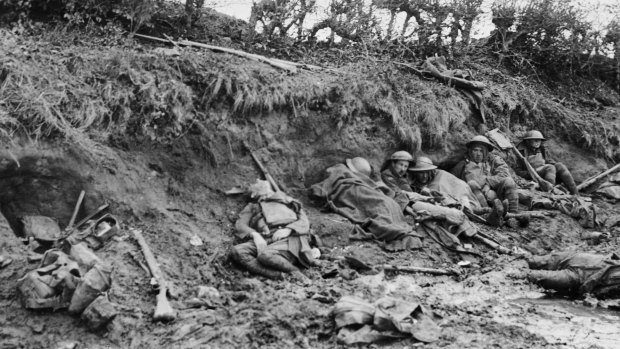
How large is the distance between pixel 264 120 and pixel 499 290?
3.94 metres

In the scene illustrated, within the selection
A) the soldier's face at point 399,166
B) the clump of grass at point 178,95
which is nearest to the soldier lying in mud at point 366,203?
the soldier's face at point 399,166

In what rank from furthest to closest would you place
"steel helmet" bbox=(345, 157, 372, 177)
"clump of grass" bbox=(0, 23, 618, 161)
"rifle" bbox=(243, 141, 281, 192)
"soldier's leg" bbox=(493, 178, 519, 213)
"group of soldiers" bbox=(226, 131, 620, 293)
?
"soldier's leg" bbox=(493, 178, 519, 213) < "steel helmet" bbox=(345, 157, 372, 177) < "rifle" bbox=(243, 141, 281, 192) < "clump of grass" bbox=(0, 23, 618, 161) < "group of soldiers" bbox=(226, 131, 620, 293)

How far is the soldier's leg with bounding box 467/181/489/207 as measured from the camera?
980 centimetres

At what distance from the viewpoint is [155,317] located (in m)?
5.23

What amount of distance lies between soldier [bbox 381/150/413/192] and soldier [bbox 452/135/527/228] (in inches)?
49.3

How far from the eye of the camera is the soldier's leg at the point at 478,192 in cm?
980

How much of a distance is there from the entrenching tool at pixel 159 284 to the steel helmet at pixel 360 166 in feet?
11.6

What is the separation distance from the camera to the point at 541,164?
11.4 m

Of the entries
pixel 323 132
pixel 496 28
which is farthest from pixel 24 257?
pixel 496 28

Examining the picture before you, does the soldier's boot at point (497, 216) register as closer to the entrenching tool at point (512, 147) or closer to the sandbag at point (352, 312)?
the entrenching tool at point (512, 147)

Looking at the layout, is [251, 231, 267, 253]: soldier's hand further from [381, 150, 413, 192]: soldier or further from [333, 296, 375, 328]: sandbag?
[381, 150, 413, 192]: soldier

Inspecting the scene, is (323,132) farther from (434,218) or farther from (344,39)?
(344,39)

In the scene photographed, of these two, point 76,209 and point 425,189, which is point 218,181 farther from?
point 425,189

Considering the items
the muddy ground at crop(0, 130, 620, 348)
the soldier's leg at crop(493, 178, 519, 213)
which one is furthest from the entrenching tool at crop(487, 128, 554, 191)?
the muddy ground at crop(0, 130, 620, 348)
